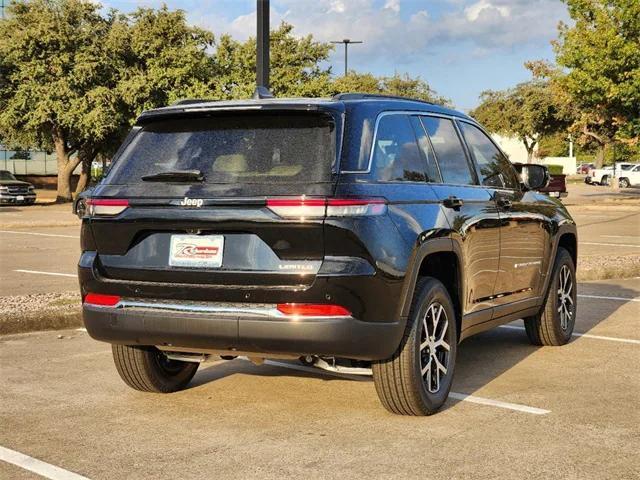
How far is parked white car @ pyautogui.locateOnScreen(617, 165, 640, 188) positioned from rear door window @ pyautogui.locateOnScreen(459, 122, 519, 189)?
61622mm

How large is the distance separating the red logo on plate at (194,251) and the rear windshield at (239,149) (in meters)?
0.37

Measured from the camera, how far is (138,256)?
17.5 feet

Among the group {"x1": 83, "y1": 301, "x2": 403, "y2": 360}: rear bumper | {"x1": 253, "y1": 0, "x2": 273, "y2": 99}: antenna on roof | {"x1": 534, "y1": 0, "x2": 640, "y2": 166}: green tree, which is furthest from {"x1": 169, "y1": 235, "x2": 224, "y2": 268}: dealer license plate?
{"x1": 534, "y1": 0, "x2": 640, "y2": 166}: green tree

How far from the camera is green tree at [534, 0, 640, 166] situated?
112 ft

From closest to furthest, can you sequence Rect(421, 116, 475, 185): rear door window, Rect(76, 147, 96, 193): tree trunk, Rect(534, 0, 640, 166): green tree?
Rect(421, 116, 475, 185): rear door window < Rect(534, 0, 640, 166): green tree < Rect(76, 147, 96, 193): tree trunk

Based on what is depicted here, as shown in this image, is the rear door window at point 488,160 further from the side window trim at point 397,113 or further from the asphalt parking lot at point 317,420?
the asphalt parking lot at point 317,420

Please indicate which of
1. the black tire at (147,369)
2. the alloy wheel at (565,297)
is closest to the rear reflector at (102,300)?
the black tire at (147,369)

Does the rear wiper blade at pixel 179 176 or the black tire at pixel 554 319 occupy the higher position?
the rear wiper blade at pixel 179 176

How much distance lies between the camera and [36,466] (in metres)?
4.60

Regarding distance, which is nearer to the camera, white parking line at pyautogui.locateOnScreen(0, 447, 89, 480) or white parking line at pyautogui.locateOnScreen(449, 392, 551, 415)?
white parking line at pyautogui.locateOnScreen(0, 447, 89, 480)

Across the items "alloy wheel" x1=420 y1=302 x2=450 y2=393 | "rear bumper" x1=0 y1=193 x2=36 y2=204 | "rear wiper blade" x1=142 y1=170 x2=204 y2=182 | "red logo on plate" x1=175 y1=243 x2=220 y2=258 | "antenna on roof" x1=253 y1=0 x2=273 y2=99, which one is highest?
"antenna on roof" x1=253 y1=0 x2=273 y2=99

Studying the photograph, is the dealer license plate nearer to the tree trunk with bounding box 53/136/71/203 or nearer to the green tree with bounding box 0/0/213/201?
the green tree with bounding box 0/0/213/201

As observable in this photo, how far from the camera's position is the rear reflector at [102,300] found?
5387 mm

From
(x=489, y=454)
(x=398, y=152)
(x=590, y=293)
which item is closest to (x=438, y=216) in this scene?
(x=398, y=152)
